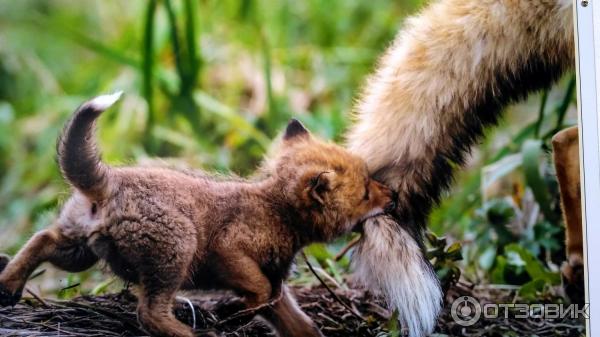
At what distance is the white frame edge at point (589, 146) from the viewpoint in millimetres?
2717

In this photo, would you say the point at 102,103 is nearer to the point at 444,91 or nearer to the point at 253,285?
the point at 253,285

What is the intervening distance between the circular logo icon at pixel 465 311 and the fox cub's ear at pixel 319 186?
61cm

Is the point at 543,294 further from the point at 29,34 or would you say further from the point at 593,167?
the point at 29,34

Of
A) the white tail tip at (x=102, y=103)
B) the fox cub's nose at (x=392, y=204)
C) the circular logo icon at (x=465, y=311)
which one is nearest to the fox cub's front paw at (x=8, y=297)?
the white tail tip at (x=102, y=103)

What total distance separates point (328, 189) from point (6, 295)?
3.11 ft

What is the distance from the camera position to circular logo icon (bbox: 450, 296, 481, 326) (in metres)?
2.80

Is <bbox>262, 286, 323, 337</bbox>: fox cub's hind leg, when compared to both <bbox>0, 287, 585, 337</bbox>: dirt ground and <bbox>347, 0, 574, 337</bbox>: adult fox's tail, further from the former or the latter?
<bbox>347, 0, 574, 337</bbox>: adult fox's tail

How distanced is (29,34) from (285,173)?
149 centimetres

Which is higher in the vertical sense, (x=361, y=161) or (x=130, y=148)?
(x=130, y=148)

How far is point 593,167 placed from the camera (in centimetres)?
273

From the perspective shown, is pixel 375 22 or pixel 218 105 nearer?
pixel 218 105

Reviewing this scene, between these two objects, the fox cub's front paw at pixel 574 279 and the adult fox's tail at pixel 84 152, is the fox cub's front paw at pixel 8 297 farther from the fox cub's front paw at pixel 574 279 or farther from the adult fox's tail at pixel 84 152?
the fox cub's front paw at pixel 574 279

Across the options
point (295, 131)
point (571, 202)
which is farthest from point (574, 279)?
point (295, 131)

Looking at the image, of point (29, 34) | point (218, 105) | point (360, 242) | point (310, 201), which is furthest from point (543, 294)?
point (29, 34)
